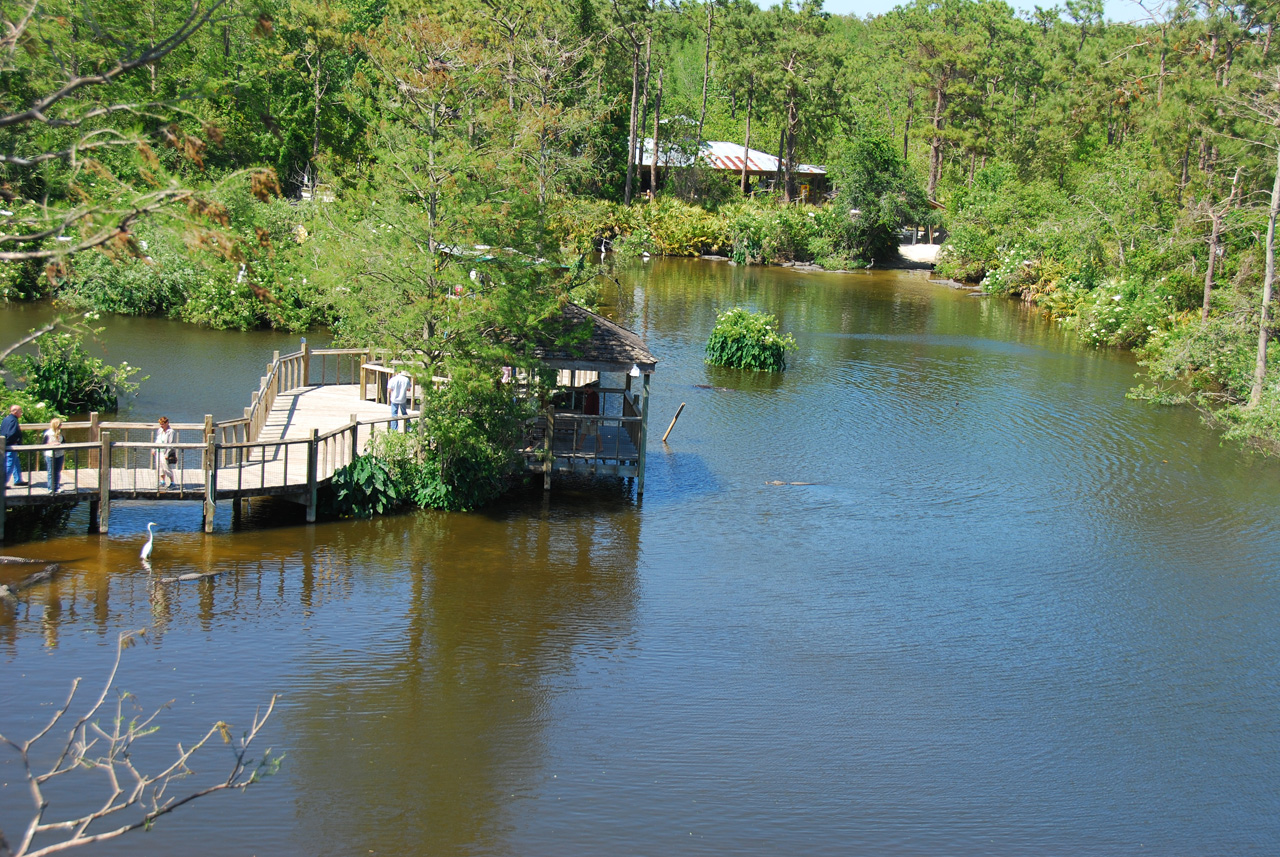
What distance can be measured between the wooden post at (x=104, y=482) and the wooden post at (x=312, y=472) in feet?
9.74

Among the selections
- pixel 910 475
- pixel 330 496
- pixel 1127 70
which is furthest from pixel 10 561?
pixel 1127 70

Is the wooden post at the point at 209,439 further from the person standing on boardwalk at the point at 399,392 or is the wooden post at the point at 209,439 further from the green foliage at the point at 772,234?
the green foliage at the point at 772,234

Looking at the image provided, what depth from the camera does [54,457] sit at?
16641mm

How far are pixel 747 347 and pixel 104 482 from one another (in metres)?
20.3

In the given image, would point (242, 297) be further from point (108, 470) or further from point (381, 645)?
point (381, 645)

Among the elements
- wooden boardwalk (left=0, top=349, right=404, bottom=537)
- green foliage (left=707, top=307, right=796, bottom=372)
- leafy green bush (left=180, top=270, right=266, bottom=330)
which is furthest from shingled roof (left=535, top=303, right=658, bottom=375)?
leafy green bush (left=180, top=270, right=266, bottom=330)


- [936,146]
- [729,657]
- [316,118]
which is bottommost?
[729,657]

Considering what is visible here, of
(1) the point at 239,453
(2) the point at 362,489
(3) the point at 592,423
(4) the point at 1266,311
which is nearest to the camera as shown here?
(1) the point at 239,453

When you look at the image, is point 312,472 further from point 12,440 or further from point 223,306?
point 223,306

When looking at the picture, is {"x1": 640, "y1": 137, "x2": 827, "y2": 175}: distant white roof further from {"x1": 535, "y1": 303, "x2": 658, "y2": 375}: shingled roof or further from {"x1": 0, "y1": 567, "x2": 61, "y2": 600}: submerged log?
{"x1": 0, "y1": 567, "x2": 61, "y2": 600}: submerged log

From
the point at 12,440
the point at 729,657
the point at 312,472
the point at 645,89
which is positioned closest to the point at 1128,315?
the point at 729,657

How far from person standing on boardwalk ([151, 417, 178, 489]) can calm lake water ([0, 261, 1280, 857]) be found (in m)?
0.97

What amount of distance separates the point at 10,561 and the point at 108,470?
1.88m

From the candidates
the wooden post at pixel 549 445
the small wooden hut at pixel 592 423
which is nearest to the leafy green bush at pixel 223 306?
the small wooden hut at pixel 592 423
